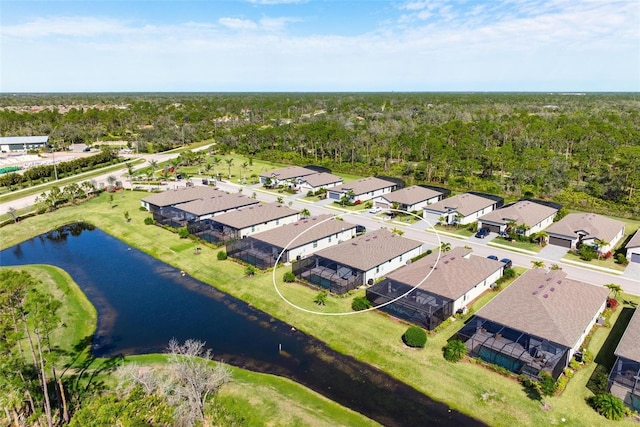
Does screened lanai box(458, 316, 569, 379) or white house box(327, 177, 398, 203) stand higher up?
white house box(327, 177, 398, 203)

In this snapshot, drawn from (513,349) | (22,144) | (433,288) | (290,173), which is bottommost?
(513,349)

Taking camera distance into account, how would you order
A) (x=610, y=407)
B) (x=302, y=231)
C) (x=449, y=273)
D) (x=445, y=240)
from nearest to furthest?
(x=610, y=407) < (x=449, y=273) < (x=302, y=231) < (x=445, y=240)

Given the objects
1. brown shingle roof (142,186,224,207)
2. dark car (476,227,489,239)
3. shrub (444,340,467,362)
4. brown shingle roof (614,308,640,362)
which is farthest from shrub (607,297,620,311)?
brown shingle roof (142,186,224,207)

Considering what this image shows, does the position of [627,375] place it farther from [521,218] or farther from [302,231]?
[302,231]

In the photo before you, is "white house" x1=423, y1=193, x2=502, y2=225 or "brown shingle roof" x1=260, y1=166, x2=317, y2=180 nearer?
"white house" x1=423, y1=193, x2=502, y2=225

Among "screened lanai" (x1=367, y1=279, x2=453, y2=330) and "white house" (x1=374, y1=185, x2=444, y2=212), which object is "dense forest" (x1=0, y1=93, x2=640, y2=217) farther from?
"screened lanai" (x1=367, y1=279, x2=453, y2=330)

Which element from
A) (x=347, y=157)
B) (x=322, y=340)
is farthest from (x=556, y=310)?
(x=347, y=157)

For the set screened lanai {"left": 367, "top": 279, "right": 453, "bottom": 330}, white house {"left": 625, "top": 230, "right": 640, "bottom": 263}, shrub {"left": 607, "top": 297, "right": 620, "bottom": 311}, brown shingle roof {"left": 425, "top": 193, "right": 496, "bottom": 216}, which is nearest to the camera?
screened lanai {"left": 367, "top": 279, "right": 453, "bottom": 330}

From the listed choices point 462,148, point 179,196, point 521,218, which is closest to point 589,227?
point 521,218
